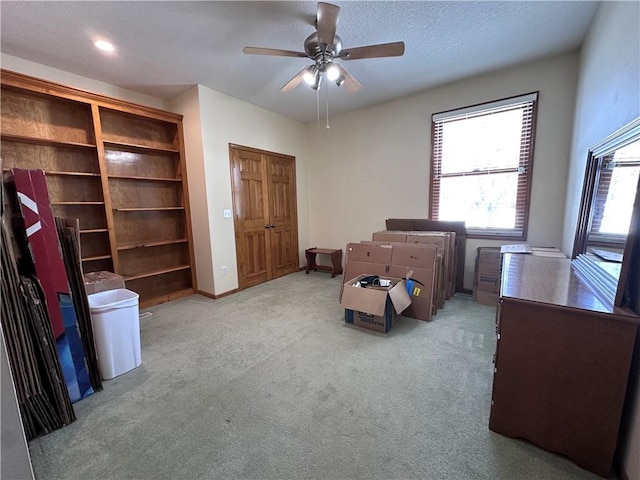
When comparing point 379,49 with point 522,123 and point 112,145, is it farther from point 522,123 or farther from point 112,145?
point 112,145

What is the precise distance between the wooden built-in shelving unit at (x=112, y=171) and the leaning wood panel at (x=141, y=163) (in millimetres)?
11

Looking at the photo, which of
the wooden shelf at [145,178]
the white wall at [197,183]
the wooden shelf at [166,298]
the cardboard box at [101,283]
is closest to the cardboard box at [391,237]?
the white wall at [197,183]

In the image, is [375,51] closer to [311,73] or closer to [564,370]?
[311,73]

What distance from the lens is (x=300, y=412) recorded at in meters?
1.61

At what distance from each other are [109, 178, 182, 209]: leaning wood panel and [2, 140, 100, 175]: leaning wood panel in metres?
0.31

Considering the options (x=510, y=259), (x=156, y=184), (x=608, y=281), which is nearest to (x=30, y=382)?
(x=156, y=184)

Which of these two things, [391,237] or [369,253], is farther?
[391,237]

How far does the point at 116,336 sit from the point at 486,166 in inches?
167

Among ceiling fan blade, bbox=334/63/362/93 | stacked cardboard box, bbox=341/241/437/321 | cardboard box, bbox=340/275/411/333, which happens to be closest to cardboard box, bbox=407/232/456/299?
stacked cardboard box, bbox=341/241/437/321

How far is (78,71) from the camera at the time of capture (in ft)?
9.52

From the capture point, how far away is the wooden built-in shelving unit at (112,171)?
8.89ft

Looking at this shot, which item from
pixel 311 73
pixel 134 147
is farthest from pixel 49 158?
pixel 311 73

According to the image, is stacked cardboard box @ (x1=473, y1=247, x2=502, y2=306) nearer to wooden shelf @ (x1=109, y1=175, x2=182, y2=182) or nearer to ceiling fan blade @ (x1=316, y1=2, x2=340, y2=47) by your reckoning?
ceiling fan blade @ (x1=316, y1=2, x2=340, y2=47)

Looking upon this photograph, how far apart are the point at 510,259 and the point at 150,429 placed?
2.88m
